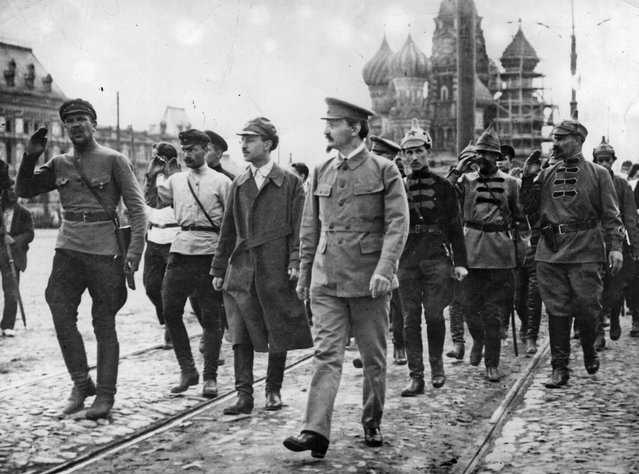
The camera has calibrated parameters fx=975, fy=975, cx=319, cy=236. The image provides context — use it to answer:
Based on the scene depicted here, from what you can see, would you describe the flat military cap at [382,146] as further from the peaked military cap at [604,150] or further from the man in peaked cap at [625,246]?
the peaked military cap at [604,150]

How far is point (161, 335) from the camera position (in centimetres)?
1128

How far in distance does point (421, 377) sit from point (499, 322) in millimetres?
1361

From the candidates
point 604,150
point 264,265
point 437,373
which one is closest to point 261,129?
point 264,265

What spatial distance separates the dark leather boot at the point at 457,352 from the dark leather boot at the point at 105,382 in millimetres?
3828

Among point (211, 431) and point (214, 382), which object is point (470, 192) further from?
point (211, 431)

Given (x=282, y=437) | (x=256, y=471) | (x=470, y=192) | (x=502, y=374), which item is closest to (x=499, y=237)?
(x=470, y=192)

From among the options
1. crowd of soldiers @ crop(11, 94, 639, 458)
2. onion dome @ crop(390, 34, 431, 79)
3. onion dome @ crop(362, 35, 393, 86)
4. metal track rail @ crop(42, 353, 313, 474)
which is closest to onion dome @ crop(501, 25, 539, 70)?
onion dome @ crop(390, 34, 431, 79)

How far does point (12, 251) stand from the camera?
1236cm

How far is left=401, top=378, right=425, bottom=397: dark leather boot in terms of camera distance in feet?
24.6

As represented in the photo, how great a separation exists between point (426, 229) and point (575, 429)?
2.37m

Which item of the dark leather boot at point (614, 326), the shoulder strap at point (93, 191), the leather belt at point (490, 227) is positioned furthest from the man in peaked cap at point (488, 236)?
the shoulder strap at point (93, 191)

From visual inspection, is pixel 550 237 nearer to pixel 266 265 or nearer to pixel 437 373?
pixel 437 373

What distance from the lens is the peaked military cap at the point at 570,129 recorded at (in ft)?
27.3

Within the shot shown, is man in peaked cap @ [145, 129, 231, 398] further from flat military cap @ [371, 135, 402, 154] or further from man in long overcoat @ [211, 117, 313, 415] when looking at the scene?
flat military cap @ [371, 135, 402, 154]
